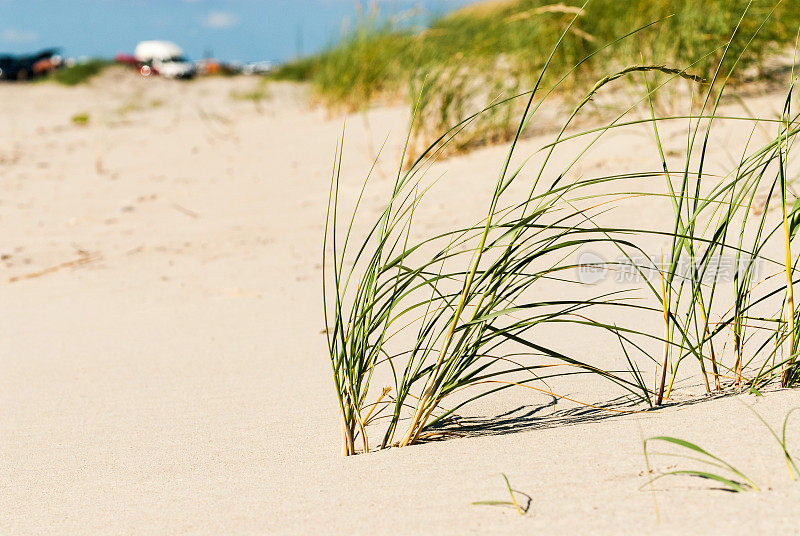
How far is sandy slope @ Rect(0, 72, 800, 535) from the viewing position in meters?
1.10

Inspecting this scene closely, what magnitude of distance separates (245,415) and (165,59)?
21247mm

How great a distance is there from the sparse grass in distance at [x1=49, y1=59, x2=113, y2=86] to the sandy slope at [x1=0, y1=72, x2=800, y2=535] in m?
10.4

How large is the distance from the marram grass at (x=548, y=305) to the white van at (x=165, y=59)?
16438 mm

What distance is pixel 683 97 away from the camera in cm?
457

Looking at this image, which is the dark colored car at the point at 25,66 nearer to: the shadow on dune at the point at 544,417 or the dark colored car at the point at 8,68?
the dark colored car at the point at 8,68

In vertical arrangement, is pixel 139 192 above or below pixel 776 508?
below

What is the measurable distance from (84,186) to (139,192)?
0.54m

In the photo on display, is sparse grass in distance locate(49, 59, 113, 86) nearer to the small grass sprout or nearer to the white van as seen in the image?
the white van

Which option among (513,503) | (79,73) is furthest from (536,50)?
(79,73)

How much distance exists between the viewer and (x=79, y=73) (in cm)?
1429

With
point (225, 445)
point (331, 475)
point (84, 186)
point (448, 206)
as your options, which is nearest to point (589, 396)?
point (331, 475)

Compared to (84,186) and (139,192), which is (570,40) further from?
(84,186)

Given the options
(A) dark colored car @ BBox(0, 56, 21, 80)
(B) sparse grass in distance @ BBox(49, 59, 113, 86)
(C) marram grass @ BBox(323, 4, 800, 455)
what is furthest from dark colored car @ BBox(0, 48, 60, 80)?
(C) marram grass @ BBox(323, 4, 800, 455)

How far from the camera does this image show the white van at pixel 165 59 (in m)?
19.0
